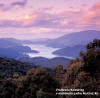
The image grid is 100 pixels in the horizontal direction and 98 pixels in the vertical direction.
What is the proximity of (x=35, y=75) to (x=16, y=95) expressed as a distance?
2351mm

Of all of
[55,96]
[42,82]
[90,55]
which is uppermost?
[90,55]

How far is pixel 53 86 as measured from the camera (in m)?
16.5

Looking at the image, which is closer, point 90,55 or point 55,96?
point 55,96

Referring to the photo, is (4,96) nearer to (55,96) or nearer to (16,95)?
(16,95)

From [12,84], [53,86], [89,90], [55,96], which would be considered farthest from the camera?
[12,84]

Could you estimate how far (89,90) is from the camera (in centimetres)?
1351

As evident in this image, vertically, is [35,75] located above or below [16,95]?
above

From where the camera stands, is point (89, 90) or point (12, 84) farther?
point (12, 84)

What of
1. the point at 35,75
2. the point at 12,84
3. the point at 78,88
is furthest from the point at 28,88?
the point at 78,88

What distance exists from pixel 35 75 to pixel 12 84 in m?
2.75

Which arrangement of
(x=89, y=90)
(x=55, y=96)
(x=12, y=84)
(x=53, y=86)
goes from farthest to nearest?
(x=12, y=84), (x=53, y=86), (x=55, y=96), (x=89, y=90)

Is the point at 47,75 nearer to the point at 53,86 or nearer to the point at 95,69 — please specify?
the point at 53,86

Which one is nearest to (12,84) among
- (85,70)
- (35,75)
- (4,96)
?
(4,96)

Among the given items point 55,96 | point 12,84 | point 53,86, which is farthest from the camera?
point 12,84
